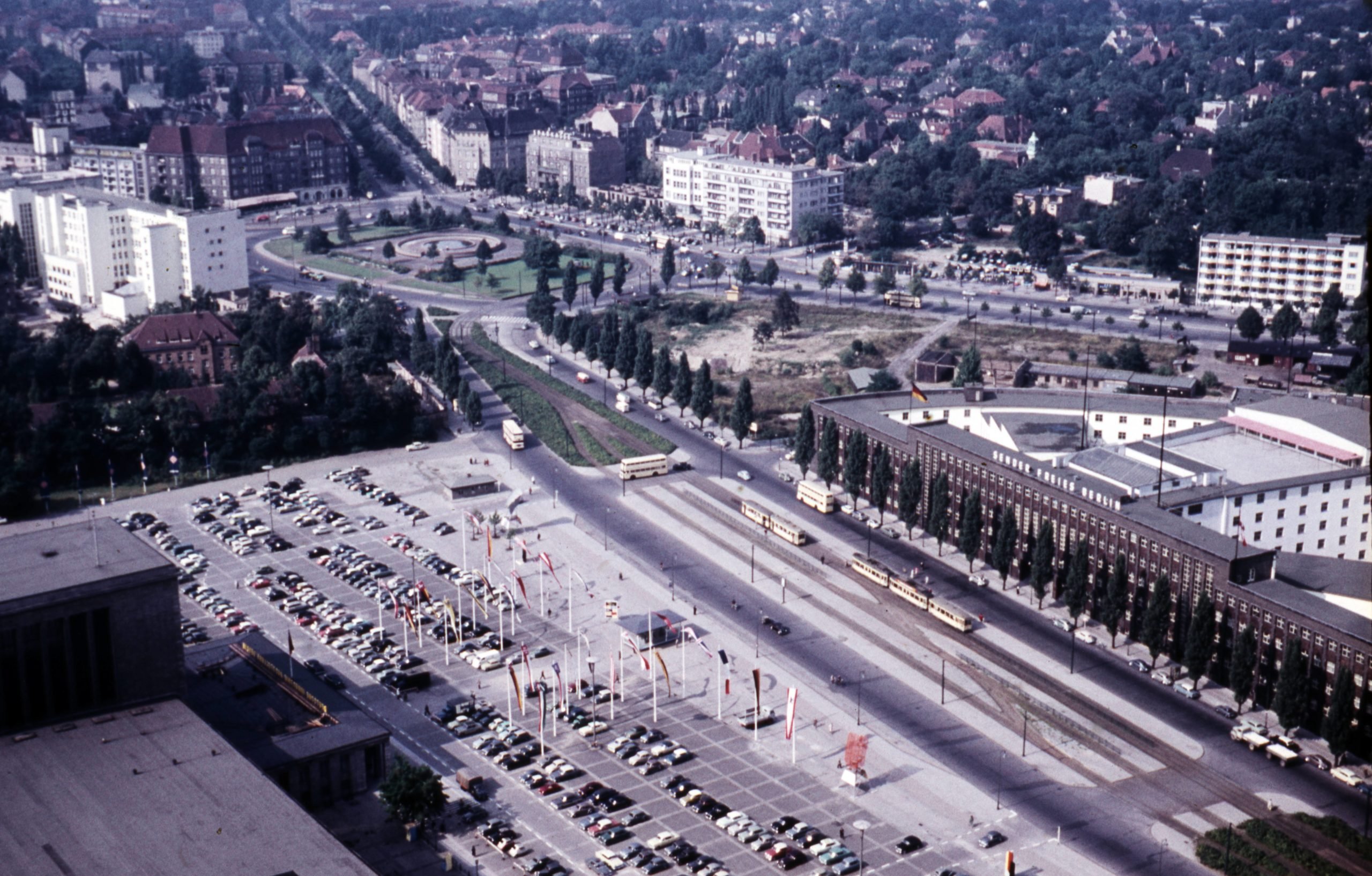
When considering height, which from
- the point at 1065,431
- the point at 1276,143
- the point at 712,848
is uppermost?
the point at 1276,143

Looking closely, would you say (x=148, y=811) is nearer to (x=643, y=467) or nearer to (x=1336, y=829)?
(x=1336, y=829)

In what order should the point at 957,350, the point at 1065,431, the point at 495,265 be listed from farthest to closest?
the point at 495,265
the point at 957,350
the point at 1065,431

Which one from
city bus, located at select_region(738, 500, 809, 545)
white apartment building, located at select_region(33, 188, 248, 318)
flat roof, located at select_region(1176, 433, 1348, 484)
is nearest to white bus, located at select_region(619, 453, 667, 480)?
city bus, located at select_region(738, 500, 809, 545)

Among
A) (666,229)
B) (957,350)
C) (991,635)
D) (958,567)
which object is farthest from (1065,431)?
(666,229)

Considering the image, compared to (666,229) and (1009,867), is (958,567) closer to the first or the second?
(1009,867)

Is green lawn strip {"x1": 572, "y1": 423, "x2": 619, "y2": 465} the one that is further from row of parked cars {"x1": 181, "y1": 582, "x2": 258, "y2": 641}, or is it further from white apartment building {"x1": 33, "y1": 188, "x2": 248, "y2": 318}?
white apartment building {"x1": 33, "y1": 188, "x2": 248, "y2": 318}

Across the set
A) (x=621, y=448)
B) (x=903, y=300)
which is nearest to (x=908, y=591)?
(x=621, y=448)
